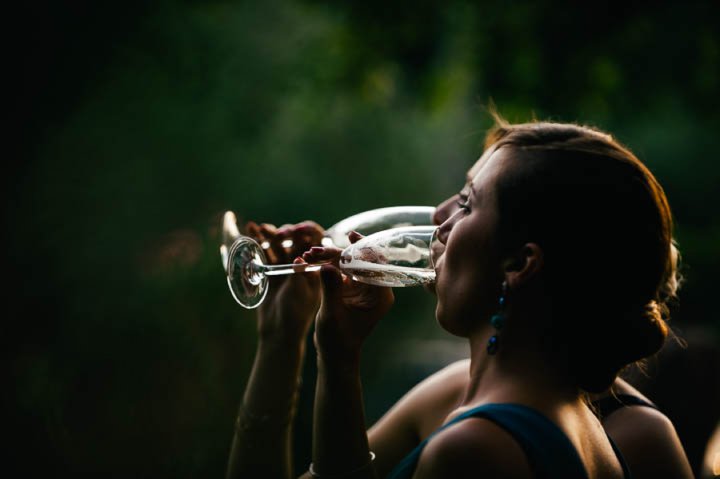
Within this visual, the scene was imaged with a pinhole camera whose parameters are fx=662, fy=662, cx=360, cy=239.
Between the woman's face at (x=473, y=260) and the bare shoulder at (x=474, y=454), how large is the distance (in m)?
0.31

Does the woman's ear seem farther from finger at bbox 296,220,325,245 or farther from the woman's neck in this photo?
finger at bbox 296,220,325,245

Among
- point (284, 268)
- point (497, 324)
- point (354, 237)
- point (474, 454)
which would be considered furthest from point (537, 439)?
point (284, 268)

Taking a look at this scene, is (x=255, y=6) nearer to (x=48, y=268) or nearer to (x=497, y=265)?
(x=48, y=268)

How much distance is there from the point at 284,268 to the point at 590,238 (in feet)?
3.03

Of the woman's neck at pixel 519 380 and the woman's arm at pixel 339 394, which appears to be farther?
the woman's arm at pixel 339 394

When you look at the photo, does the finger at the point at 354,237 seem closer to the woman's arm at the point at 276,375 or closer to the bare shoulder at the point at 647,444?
the woman's arm at the point at 276,375

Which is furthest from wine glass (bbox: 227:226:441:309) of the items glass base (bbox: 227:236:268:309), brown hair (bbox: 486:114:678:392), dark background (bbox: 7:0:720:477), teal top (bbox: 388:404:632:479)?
dark background (bbox: 7:0:720:477)

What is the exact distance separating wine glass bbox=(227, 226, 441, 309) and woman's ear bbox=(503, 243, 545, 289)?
0.89 feet

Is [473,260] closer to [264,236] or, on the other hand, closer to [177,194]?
[264,236]

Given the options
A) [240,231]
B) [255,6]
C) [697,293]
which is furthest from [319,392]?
[697,293]

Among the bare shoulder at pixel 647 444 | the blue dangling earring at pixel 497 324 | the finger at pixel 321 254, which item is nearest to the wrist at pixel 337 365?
the finger at pixel 321 254

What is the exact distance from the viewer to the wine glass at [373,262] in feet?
6.07

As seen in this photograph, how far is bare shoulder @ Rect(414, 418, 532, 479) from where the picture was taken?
132 cm

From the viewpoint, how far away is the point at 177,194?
3852 mm
